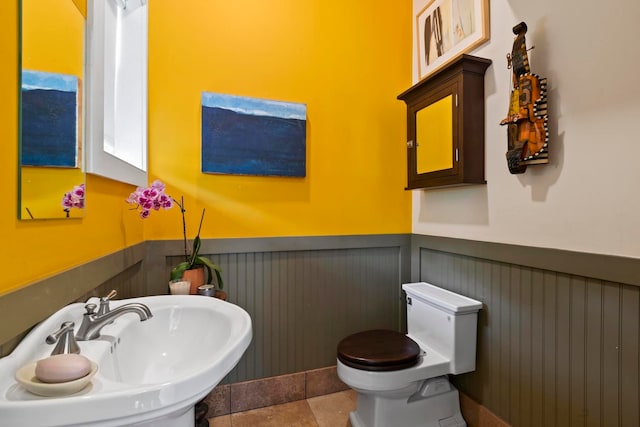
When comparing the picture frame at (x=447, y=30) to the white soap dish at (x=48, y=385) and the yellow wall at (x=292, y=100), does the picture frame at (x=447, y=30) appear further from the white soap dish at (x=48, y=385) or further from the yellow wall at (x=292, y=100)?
the white soap dish at (x=48, y=385)

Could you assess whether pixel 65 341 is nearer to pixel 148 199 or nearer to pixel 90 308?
pixel 90 308

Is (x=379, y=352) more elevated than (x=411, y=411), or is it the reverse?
(x=379, y=352)

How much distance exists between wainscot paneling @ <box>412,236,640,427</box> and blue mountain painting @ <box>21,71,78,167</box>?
1717 mm

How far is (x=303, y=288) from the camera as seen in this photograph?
1.88 metres

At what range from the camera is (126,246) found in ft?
4.32

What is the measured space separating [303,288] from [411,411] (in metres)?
0.85

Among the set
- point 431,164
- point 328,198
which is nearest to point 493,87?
point 431,164

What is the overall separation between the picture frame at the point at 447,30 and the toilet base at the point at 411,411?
5.80ft

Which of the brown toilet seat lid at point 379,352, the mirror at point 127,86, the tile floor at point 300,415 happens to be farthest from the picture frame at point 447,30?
the tile floor at point 300,415

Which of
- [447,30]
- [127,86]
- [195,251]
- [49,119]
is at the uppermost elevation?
[447,30]

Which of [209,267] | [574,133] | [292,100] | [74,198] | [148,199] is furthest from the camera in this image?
[292,100]

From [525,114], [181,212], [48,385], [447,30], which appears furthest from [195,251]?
[447,30]

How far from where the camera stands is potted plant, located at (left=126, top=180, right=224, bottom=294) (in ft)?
4.25

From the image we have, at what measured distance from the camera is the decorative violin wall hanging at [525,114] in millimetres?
1226
